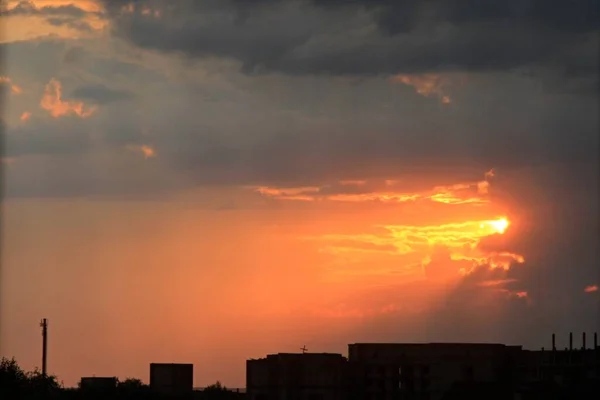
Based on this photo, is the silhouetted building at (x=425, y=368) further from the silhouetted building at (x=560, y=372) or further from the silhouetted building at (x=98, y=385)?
the silhouetted building at (x=98, y=385)

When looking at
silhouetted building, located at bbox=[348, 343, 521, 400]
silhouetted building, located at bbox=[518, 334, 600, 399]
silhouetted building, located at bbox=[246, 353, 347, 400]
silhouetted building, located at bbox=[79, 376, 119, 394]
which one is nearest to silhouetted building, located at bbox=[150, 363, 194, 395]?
silhouetted building, located at bbox=[79, 376, 119, 394]

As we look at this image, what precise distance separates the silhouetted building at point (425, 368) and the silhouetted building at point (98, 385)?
2262 cm

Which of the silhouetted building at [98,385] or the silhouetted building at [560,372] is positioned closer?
the silhouetted building at [560,372]

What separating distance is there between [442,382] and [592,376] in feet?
54.6

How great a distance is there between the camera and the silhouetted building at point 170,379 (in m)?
121

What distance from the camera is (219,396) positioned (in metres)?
138

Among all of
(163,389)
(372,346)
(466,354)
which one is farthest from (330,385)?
(163,389)

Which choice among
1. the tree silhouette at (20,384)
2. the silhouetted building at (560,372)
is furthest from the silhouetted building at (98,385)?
the silhouetted building at (560,372)

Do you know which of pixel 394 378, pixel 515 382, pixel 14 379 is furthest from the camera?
pixel 394 378

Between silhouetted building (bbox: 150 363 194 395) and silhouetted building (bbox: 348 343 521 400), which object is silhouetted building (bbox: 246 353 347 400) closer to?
silhouetted building (bbox: 348 343 521 400)

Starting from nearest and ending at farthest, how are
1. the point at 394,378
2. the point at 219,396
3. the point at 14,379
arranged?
1. the point at 14,379
2. the point at 394,378
3. the point at 219,396

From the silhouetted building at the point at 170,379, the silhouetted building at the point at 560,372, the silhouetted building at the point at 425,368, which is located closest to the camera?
the silhouetted building at the point at 560,372

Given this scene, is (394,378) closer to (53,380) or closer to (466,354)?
(466,354)

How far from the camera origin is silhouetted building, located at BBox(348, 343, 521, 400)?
10294cm
